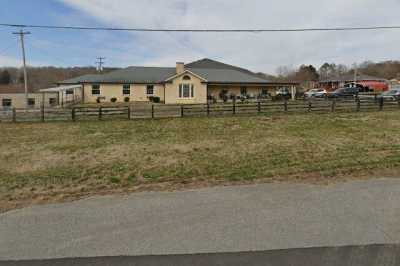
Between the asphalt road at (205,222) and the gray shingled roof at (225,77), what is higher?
the gray shingled roof at (225,77)

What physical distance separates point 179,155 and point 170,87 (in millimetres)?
30441

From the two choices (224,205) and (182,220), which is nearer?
(182,220)

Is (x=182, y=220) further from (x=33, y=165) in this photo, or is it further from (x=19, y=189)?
(x=33, y=165)

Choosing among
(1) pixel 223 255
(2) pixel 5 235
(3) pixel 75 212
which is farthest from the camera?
(3) pixel 75 212

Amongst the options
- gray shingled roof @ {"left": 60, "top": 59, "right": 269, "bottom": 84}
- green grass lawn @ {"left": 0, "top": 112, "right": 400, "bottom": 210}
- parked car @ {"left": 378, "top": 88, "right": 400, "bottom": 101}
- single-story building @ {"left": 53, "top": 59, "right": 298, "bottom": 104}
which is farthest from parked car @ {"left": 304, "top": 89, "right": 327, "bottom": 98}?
green grass lawn @ {"left": 0, "top": 112, "right": 400, "bottom": 210}

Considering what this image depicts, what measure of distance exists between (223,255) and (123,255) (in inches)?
46.4

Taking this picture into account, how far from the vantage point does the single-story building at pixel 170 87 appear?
39.8 metres

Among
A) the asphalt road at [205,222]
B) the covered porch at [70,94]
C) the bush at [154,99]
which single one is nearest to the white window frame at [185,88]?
the bush at [154,99]

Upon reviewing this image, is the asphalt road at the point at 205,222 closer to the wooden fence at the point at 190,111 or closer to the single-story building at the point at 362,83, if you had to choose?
the wooden fence at the point at 190,111

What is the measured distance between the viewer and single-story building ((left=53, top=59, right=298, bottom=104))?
39.8 m

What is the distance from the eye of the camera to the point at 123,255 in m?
3.94

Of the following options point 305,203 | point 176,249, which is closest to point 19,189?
point 176,249

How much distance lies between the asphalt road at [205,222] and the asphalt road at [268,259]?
0.46ft

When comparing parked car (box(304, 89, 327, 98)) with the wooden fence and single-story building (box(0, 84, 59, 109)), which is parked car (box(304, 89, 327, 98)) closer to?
the wooden fence
